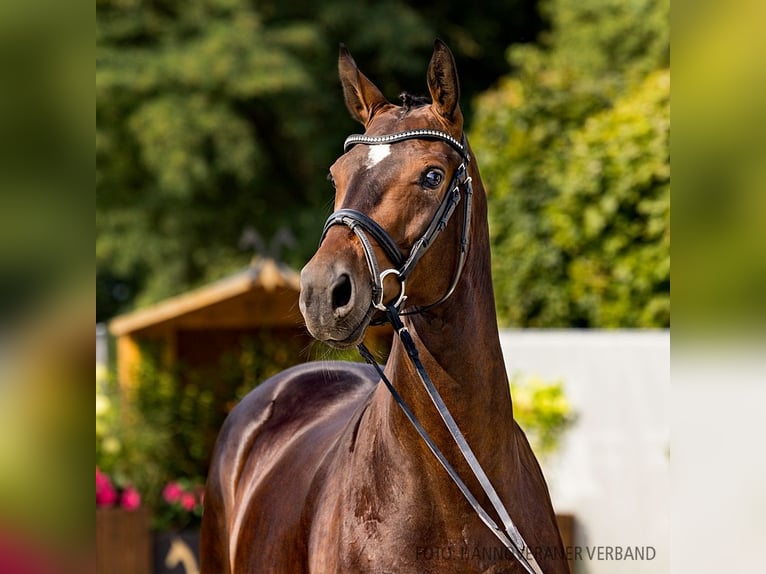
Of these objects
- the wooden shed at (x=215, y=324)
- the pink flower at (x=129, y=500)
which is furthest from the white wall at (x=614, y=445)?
the pink flower at (x=129, y=500)

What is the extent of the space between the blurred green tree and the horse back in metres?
9.50

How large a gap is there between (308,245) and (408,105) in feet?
38.5

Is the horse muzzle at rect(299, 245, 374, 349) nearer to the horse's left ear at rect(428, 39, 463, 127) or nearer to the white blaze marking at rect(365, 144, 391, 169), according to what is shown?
the white blaze marking at rect(365, 144, 391, 169)

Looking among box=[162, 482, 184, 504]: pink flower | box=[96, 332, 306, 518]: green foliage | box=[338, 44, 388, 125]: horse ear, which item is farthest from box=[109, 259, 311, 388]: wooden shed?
box=[338, 44, 388, 125]: horse ear

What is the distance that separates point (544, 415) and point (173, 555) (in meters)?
2.55

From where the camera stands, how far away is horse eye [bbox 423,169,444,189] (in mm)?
2584

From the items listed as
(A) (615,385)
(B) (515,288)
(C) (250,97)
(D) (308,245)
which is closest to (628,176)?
(B) (515,288)

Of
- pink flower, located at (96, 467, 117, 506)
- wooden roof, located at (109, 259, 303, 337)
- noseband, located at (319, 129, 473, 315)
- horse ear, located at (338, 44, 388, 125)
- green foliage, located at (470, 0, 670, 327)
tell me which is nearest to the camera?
noseband, located at (319, 129, 473, 315)

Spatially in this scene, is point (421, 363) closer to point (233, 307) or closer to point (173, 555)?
point (173, 555)

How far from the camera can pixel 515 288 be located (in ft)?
32.3

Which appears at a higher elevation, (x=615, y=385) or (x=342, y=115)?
(x=342, y=115)

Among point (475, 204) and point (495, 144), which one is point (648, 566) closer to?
point (475, 204)

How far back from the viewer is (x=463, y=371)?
8.82 feet

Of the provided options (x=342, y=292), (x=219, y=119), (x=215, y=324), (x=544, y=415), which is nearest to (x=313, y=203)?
(x=219, y=119)
